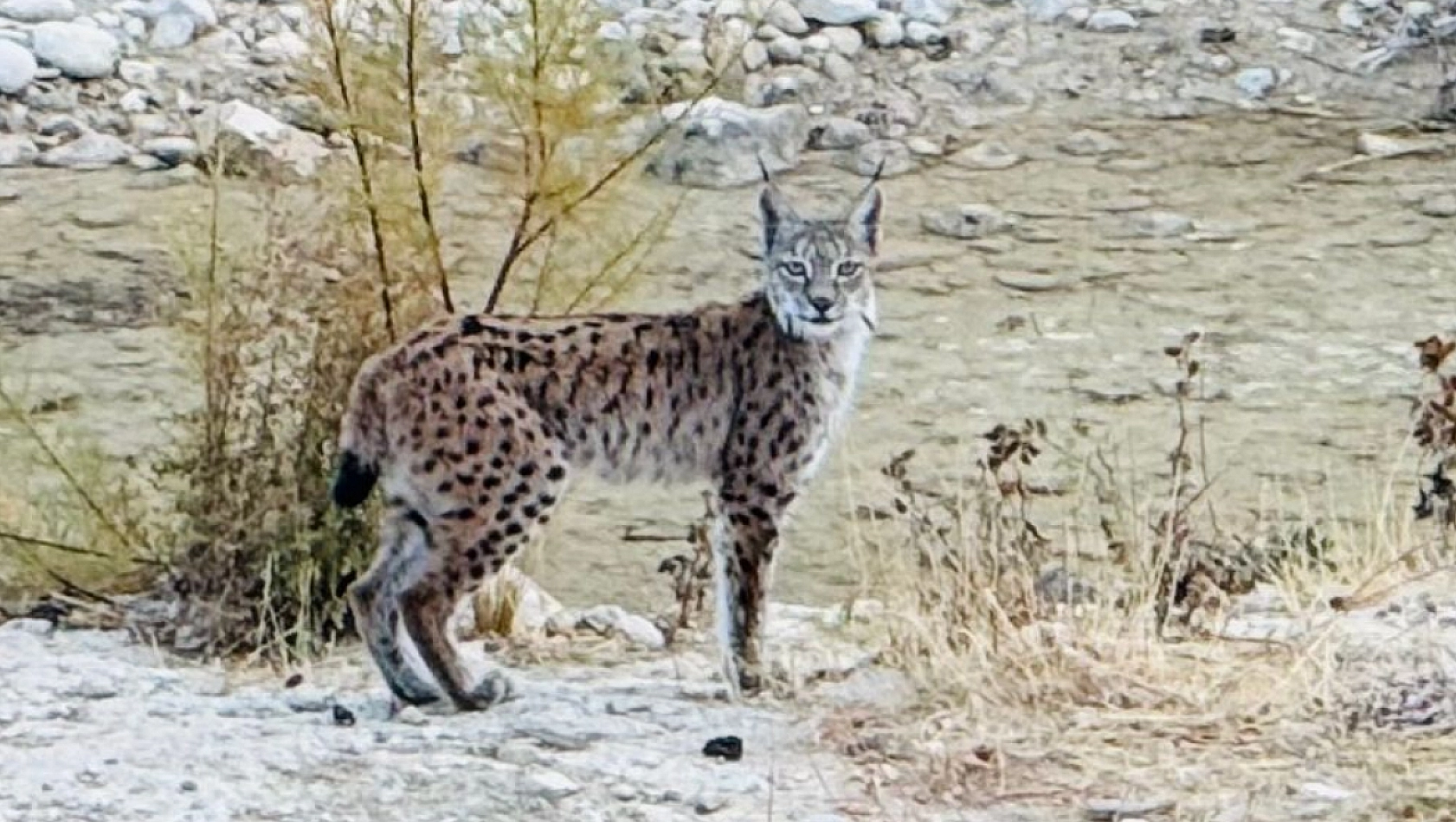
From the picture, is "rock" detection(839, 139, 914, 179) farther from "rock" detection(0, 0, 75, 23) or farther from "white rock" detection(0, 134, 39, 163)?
"rock" detection(0, 0, 75, 23)

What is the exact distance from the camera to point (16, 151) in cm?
1219

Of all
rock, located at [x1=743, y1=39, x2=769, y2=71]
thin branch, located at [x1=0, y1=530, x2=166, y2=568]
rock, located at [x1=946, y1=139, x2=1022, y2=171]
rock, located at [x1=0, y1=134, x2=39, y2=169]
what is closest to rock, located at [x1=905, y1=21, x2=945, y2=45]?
rock, located at [x1=743, y1=39, x2=769, y2=71]

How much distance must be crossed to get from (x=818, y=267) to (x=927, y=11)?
626 centimetres

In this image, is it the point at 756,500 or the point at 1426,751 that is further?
the point at 756,500

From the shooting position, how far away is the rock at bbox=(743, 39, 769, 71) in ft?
42.1

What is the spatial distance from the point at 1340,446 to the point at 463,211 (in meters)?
3.02

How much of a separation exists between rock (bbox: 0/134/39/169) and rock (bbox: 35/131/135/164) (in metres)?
0.04

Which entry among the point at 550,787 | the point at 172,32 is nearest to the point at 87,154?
the point at 172,32

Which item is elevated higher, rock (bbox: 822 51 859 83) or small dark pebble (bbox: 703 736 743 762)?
rock (bbox: 822 51 859 83)

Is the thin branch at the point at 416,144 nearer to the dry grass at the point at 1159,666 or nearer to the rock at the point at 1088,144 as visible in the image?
the dry grass at the point at 1159,666

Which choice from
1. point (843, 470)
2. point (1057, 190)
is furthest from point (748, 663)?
point (1057, 190)

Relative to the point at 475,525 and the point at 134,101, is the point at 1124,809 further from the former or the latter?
the point at 134,101

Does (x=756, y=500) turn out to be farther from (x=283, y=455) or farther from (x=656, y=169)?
(x=656, y=169)

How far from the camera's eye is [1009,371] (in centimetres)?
1016
